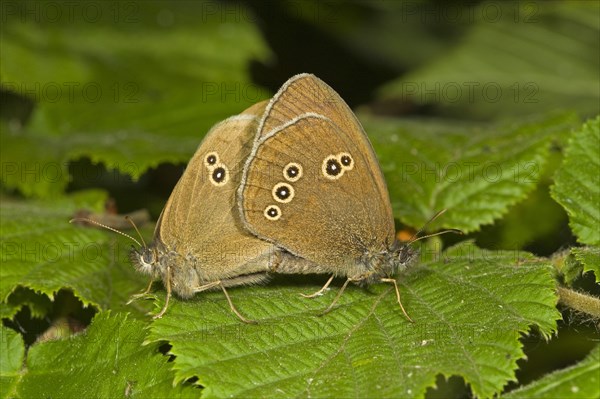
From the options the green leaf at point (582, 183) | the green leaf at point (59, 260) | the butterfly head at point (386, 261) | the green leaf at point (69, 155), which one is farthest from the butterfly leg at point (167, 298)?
the green leaf at point (582, 183)

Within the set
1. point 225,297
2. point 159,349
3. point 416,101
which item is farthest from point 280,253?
point 416,101

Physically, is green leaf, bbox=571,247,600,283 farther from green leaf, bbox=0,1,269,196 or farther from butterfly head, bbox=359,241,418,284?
green leaf, bbox=0,1,269,196

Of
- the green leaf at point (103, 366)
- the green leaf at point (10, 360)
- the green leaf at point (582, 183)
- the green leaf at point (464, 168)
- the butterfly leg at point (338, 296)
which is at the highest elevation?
the green leaf at point (582, 183)

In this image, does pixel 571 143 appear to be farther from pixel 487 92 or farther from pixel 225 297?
pixel 487 92

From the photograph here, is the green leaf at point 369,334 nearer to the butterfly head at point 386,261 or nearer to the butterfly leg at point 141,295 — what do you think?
the butterfly head at point 386,261

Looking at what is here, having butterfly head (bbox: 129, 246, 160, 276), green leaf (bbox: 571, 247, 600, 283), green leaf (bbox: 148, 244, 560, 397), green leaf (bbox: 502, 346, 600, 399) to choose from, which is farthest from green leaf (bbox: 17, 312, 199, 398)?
green leaf (bbox: 571, 247, 600, 283)

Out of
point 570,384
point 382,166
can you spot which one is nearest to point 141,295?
point 382,166
